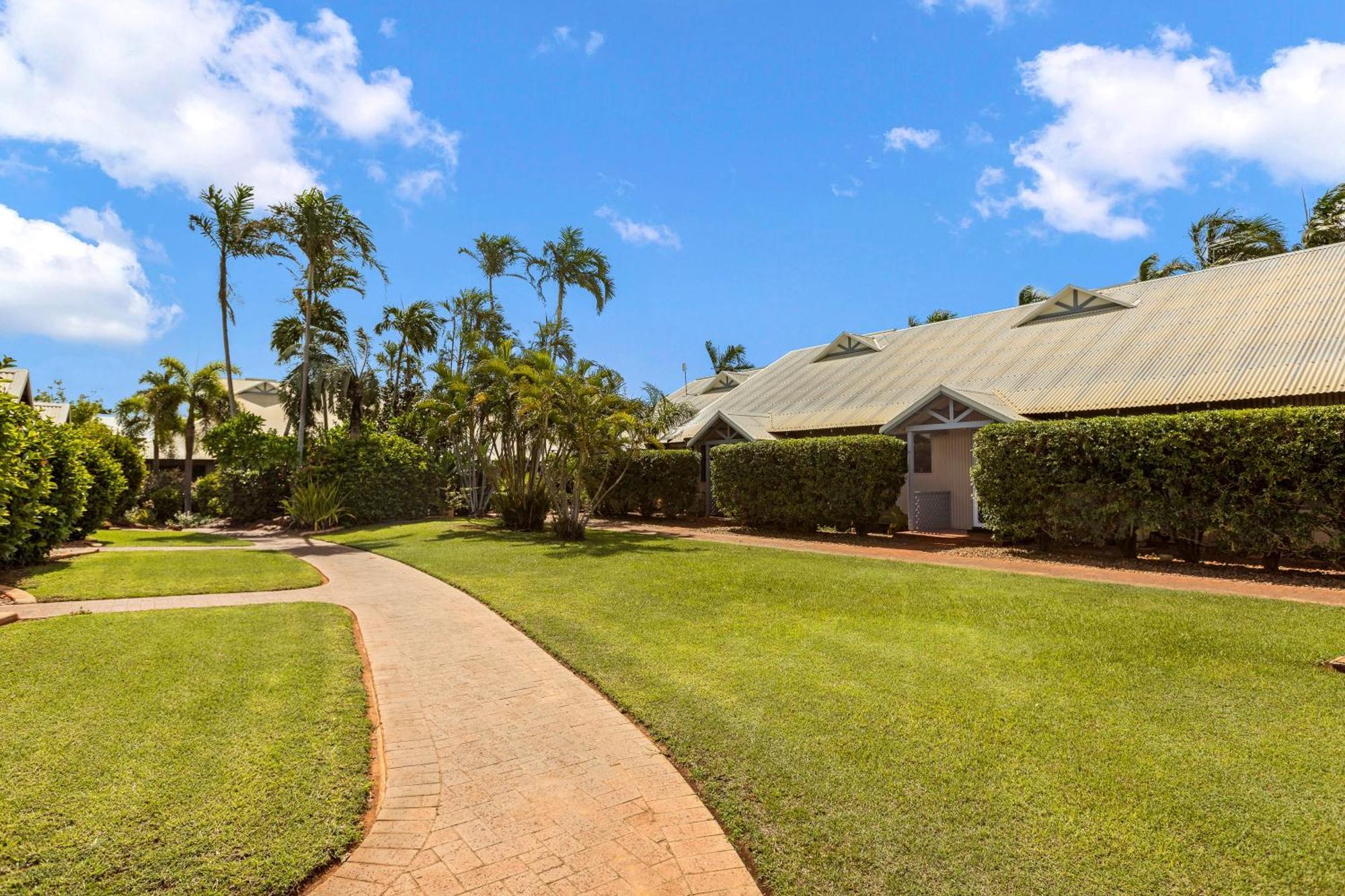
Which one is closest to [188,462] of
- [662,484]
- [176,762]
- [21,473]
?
[662,484]

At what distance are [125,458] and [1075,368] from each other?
28.0 meters

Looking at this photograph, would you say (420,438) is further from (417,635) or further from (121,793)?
(121,793)

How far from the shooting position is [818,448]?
16.9 metres

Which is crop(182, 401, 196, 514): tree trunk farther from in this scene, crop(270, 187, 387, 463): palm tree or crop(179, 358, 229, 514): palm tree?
crop(270, 187, 387, 463): palm tree

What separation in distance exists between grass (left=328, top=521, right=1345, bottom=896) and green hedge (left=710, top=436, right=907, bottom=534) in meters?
6.84

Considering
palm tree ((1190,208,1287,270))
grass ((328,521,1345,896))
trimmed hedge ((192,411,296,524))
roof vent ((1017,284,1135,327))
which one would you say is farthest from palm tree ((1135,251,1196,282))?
trimmed hedge ((192,411,296,524))

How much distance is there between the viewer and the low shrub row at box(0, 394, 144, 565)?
9023mm

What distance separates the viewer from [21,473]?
9.61 meters

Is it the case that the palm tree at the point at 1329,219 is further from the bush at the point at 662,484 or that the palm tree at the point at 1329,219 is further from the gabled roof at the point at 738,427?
the bush at the point at 662,484

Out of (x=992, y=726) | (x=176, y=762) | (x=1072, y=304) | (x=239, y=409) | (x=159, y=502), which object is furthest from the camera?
(x=239, y=409)

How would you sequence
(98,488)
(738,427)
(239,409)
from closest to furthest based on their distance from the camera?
1. (98,488)
2. (738,427)
3. (239,409)

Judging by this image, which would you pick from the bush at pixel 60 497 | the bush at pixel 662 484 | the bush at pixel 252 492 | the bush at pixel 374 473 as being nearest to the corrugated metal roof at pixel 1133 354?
the bush at pixel 662 484

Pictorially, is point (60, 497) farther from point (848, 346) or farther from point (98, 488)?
point (848, 346)

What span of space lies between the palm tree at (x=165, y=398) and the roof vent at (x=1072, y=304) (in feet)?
116
